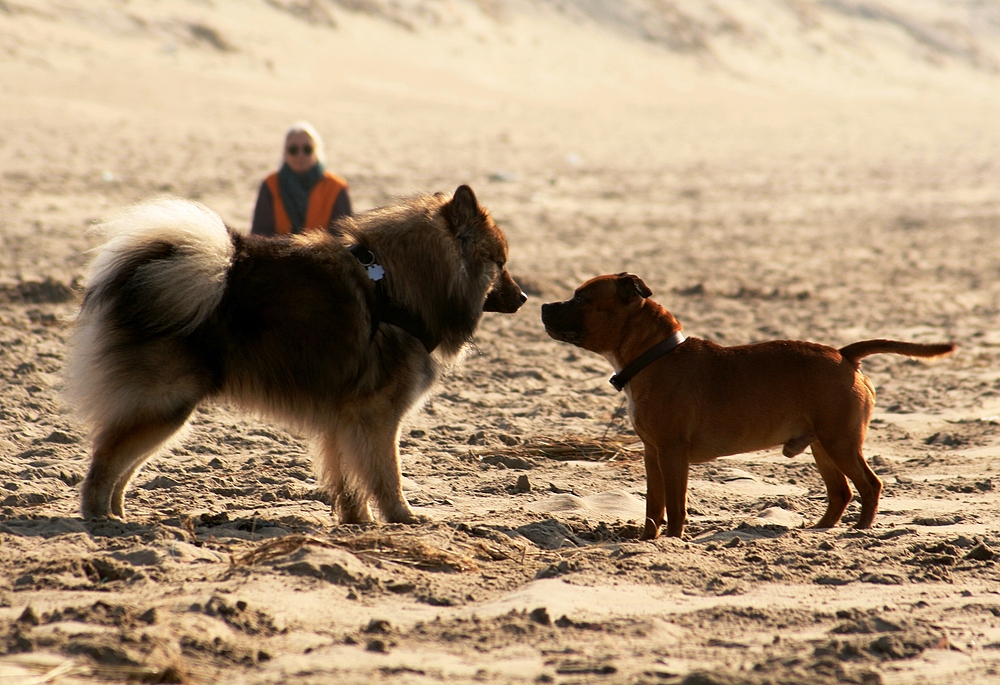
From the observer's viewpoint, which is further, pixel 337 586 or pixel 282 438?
pixel 282 438

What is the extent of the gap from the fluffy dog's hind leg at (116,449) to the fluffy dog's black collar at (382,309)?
99 centimetres

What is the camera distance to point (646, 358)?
16.8ft

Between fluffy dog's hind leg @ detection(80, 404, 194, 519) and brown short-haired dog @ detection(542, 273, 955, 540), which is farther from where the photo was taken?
brown short-haired dog @ detection(542, 273, 955, 540)

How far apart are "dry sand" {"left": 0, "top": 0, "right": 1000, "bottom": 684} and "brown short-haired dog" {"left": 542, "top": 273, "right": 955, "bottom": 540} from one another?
261 millimetres

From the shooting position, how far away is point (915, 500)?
5660 millimetres

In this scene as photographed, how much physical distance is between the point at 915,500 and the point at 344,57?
2751 centimetres

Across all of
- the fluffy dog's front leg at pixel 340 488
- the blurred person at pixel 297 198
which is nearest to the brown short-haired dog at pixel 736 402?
the fluffy dog's front leg at pixel 340 488

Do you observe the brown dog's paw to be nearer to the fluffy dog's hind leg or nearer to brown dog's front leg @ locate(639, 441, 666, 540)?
brown dog's front leg @ locate(639, 441, 666, 540)

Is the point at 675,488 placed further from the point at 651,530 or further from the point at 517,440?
the point at 517,440

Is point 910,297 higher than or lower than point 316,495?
higher

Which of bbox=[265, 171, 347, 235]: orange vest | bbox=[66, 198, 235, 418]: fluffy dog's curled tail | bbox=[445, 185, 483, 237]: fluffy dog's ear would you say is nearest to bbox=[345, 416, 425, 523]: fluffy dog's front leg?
bbox=[66, 198, 235, 418]: fluffy dog's curled tail

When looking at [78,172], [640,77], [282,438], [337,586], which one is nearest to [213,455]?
[282,438]

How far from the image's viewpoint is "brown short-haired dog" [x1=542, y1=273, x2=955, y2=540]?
497cm

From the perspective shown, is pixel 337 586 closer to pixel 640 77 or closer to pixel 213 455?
pixel 213 455
